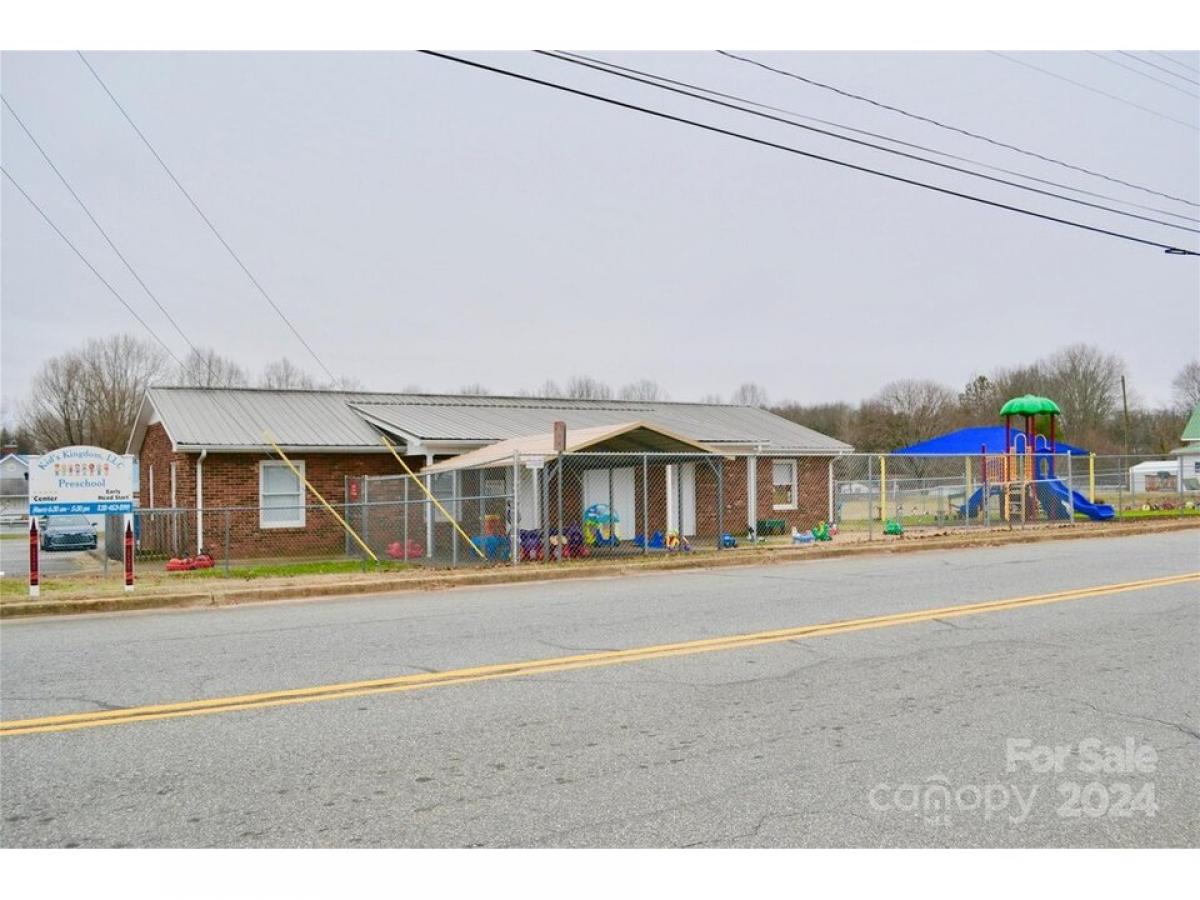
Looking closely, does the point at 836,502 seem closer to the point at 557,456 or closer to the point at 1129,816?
the point at 557,456

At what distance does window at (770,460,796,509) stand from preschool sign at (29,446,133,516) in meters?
18.6

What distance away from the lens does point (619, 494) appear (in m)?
23.3

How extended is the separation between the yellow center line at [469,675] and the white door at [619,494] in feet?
40.6

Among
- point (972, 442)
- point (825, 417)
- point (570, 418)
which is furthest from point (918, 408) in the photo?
point (570, 418)

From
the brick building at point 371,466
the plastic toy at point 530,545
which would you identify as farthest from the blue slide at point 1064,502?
the plastic toy at point 530,545

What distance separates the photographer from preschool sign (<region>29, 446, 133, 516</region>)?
47.2 feet

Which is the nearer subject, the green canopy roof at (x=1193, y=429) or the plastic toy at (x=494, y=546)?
the plastic toy at (x=494, y=546)

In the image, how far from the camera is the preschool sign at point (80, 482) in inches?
567

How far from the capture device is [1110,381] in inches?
2968

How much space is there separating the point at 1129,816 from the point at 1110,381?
7946 centimetres

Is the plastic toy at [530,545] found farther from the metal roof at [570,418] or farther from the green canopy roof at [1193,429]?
the green canopy roof at [1193,429]

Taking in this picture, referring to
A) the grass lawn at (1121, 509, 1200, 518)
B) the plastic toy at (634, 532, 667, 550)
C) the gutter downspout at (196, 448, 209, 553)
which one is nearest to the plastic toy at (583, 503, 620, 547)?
the plastic toy at (634, 532, 667, 550)

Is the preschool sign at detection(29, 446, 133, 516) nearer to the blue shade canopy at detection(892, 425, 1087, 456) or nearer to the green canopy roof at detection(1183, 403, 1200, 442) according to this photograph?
the blue shade canopy at detection(892, 425, 1087, 456)

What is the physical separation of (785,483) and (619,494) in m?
8.06
